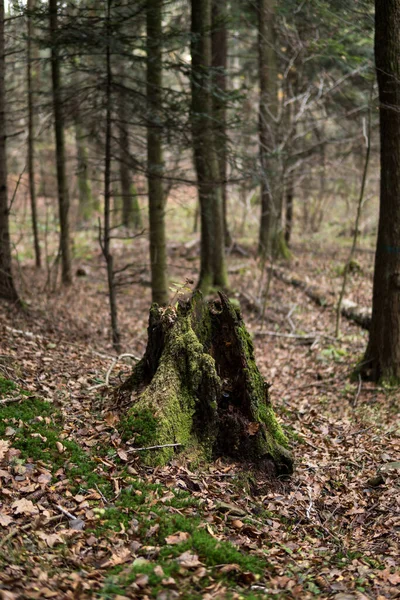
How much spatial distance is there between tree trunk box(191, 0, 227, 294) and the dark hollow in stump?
481cm

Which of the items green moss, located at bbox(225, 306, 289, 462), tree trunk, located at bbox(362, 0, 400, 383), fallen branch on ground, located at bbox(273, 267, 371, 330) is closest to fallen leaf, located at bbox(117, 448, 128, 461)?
green moss, located at bbox(225, 306, 289, 462)

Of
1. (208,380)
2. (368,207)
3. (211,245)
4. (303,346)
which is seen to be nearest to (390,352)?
(303,346)

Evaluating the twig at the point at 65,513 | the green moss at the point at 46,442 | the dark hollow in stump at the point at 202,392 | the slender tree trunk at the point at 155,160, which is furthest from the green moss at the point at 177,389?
the slender tree trunk at the point at 155,160

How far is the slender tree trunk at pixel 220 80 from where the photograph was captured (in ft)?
35.0

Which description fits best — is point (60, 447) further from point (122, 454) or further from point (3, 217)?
point (3, 217)

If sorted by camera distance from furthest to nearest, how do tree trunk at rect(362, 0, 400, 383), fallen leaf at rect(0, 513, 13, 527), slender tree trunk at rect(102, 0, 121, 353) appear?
slender tree trunk at rect(102, 0, 121, 353) → tree trunk at rect(362, 0, 400, 383) → fallen leaf at rect(0, 513, 13, 527)

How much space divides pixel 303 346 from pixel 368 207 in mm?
14697

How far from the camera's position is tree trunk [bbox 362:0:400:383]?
25.2 ft

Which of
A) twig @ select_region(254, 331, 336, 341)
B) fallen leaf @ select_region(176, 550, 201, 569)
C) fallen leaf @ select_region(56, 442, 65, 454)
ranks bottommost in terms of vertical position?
fallen leaf @ select_region(176, 550, 201, 569)

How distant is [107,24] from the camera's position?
28.0ft

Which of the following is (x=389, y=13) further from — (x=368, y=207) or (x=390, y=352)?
(x=368, y=207)

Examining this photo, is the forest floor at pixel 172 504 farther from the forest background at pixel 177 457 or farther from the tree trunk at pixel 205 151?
the tree trunk at pixel 205 151

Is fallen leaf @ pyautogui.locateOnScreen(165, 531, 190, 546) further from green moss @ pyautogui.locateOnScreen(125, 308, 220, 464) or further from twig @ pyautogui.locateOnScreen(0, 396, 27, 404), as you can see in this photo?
twig @ pyautogui.locateOnScreen(0, 396, 27, 404)

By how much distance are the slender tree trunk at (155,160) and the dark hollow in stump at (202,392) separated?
515 cm
